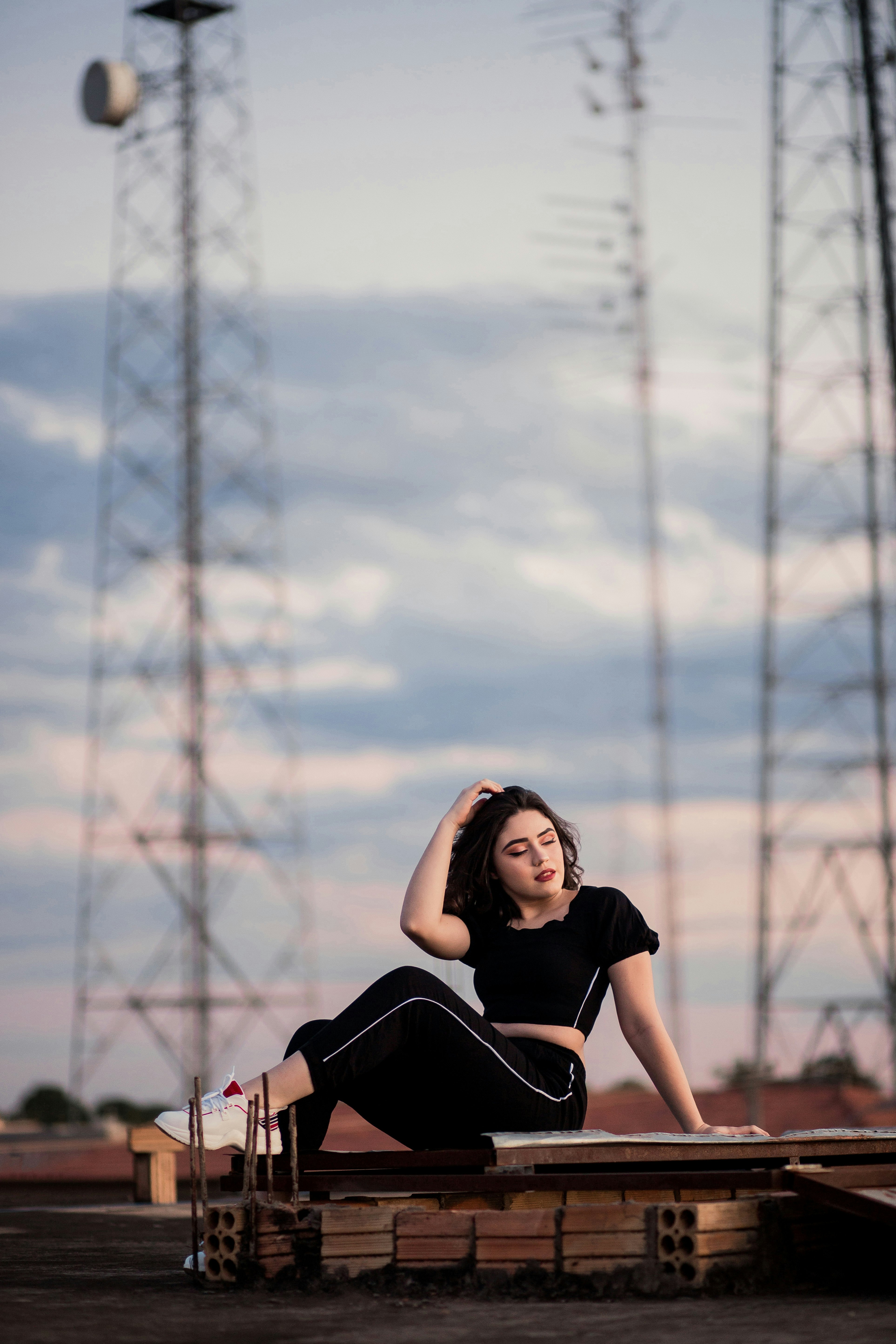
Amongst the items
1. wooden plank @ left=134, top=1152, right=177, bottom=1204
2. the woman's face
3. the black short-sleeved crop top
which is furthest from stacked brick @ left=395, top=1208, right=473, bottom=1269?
wooden plank @ left=134, top=1152, right=177, bottom=1204

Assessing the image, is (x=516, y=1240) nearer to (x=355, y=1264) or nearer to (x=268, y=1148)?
(x=355, y=1264)

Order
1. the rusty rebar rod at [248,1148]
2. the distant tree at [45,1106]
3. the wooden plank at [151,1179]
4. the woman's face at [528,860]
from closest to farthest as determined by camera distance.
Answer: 1. the rusty rebar rod at [248,1148]
2. the woman's face at [528,860]
3. the wooden plank at [151,1179]
4. the distant tree at [45,1106]

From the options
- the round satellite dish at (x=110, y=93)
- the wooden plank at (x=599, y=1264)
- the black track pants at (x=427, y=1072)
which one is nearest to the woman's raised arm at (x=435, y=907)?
the black track pants at (x=427, y=1072)

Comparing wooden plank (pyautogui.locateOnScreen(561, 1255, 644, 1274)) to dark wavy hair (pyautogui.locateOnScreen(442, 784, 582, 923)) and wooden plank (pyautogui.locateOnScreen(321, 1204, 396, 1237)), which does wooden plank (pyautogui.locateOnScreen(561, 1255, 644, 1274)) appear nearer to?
wooden plank (pyautogui.locateOnScreen(321, 1204, 396, 1237))

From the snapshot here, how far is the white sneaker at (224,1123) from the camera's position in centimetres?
528

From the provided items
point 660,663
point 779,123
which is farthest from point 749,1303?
point 779,123

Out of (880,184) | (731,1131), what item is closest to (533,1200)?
(731,1131)

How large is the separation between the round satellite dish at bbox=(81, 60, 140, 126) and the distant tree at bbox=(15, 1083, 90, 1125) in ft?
72.6

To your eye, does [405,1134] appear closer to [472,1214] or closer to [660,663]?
[472,1214]

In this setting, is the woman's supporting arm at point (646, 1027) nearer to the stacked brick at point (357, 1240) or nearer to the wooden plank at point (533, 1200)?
the wooden plank at point (533, 1200)

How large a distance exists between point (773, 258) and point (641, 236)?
295cm

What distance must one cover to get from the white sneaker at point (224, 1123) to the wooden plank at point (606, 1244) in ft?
3.38

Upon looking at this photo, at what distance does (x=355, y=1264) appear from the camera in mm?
5207

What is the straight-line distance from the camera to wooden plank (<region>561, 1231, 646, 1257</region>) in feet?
16.0
